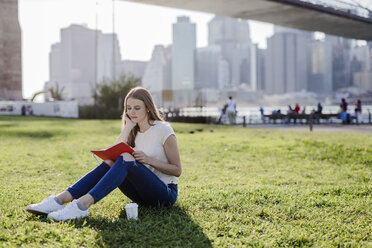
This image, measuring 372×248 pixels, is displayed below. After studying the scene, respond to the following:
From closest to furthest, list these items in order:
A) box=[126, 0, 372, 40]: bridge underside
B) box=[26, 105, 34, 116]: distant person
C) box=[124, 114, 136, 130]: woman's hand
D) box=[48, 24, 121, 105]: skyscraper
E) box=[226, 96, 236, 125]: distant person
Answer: box=[124, 114, 136, 130]: woman's hand → box=[226, 96, 236, 125]: distant person → box=[26, 105, 34, 116]: distant person → box=[126, 0, 372, 40]: bridge underside → box=[48, 24, 121, 105]: skyscraper

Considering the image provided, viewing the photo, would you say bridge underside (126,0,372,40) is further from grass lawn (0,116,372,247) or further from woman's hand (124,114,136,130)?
woman's hand (124,114,136,130)

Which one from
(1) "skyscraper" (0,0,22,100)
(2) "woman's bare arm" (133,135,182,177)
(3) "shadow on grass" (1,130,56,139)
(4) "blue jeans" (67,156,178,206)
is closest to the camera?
(4) "blue jeans" (67,156,178,206)

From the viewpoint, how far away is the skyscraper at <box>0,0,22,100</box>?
180 feet

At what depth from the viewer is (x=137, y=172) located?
310 cm

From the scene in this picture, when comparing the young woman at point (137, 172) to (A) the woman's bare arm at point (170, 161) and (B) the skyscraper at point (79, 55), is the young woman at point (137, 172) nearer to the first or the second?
(A) the woman's bare arm at point (170, 161)

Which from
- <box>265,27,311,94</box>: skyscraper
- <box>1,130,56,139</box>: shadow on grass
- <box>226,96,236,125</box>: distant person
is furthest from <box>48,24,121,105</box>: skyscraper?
<box>1,130,56,139</box>: shadow on grass

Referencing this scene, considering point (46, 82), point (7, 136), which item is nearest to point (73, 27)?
point (46, 82)

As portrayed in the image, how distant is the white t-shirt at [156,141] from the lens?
10.9 feet

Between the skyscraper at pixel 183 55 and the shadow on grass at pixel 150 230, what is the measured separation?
12647cm

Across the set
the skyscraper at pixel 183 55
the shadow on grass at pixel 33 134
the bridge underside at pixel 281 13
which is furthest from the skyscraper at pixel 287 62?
the shadow on grass at pixel 33 134

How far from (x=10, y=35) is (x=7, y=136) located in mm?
48774

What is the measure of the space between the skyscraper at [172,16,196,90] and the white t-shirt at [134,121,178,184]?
4975 inches

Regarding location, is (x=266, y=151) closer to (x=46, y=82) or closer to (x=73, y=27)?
(x=73, y=27)

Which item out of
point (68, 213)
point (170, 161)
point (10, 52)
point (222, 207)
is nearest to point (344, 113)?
point (222, 207)
